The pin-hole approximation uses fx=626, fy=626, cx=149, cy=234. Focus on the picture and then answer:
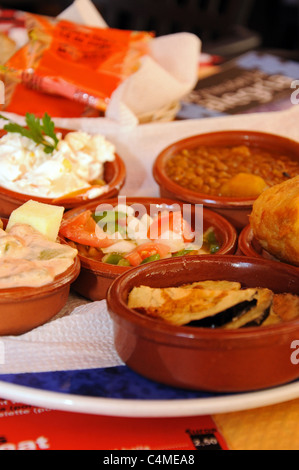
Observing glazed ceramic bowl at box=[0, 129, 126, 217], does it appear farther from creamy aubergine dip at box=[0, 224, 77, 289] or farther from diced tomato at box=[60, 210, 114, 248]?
creamy aubergine dip at box=[0, 224, 77, 289]

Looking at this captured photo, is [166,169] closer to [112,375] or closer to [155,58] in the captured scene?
[155,58]

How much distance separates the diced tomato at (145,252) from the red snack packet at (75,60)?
1.10 metres

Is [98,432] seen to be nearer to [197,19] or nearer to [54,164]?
[54,164]

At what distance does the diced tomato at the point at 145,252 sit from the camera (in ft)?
6.68

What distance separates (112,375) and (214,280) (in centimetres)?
40

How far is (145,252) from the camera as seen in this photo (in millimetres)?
2064

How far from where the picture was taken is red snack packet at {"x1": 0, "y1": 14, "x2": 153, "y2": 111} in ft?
9.93

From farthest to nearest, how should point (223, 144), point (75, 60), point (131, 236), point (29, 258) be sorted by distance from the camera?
point (75, 60) < point (223, 144) < point (131, 236) < point (29, 258)

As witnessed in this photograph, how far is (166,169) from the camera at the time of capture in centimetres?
266

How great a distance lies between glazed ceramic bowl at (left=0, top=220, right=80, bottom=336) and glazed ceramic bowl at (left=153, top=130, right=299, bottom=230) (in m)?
0.75

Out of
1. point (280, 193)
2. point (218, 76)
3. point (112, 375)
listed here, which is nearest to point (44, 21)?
point (218, 76)

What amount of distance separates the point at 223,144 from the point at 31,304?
1.49 m

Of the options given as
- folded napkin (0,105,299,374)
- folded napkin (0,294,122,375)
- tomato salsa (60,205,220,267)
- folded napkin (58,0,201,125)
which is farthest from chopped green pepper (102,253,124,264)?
folded napkin (58,0,201,125)

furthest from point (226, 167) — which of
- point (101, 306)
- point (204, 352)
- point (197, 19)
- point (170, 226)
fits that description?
point (197, 19)
